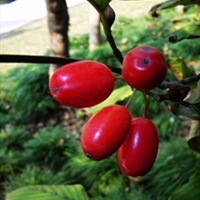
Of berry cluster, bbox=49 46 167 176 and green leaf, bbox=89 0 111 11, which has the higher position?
green leaf, bbox=89 0 111 11

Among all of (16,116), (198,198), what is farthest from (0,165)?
(198,198)

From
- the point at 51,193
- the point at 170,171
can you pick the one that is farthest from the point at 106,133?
the point at 170,171

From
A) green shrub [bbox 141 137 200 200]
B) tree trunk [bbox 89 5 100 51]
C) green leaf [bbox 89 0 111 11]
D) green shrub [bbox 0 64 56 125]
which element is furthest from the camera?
tree trunk [bbox 89 5 100 51]

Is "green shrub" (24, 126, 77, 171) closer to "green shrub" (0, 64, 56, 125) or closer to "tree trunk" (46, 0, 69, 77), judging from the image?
"green shrub" (0, 64, 56, 125)

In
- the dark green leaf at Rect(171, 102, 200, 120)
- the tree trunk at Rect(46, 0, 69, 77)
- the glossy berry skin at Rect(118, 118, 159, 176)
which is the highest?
the dark green leaf at Rect(171, 102, 200, 120)

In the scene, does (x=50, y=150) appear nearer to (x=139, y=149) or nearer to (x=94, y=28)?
(x=94, y=28)

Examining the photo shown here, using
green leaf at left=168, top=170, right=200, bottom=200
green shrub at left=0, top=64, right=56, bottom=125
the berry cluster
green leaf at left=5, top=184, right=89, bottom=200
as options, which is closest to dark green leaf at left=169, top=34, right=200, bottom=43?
the berry cluster

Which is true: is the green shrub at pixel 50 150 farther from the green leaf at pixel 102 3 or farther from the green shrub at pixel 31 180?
the green leaf at pixel 102 3

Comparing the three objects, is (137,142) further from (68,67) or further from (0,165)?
(0,165)
